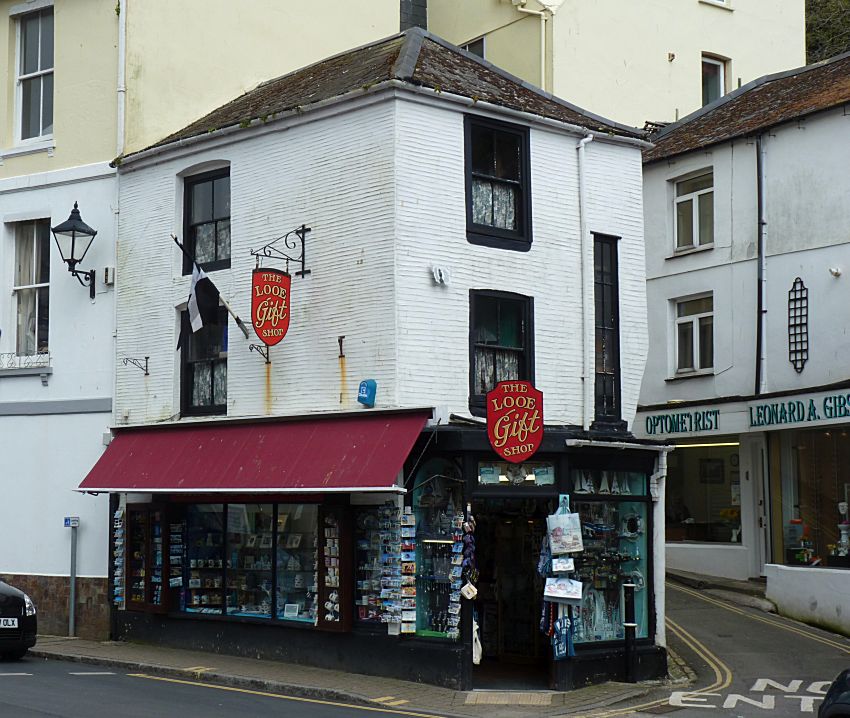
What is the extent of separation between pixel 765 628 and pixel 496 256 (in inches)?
300

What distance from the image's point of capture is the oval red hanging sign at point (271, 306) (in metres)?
17.0

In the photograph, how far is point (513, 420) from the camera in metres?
15.3

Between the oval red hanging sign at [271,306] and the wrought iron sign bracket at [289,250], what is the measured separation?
0.31m

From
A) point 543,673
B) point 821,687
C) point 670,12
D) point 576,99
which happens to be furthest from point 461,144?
point 670,12

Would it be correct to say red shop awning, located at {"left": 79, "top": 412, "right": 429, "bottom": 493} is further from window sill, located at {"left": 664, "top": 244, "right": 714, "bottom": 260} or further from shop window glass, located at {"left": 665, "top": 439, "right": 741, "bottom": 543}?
window sill, located at {"left": 664, "top": 244, "right": 714, "bottom": 260}

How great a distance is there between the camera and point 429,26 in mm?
31562

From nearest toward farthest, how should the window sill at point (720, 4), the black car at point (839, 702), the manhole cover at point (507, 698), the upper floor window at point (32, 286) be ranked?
the black car at point (839, 702) → the manhole cover at point (507, 698) → the upper floor window at point (32, 286) → the window sill at point (720, 4)

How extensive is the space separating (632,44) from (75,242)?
49.7ft

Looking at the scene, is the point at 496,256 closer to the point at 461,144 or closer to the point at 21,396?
the point at 461,144

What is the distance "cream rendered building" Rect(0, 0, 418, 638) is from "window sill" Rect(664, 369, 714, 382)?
9969mm

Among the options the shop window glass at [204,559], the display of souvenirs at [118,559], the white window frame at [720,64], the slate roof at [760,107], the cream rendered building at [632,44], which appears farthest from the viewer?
the white window frame at [720,64]

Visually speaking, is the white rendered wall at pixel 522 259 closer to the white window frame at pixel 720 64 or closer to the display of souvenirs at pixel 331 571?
the display of souvenirs at pixel 331 571

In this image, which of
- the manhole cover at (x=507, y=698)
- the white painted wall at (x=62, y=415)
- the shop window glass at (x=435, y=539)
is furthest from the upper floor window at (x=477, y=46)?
the manhole cover at (x=507, y=698)

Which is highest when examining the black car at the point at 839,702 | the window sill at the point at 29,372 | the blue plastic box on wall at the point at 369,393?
the window sill at the point at 29,372
